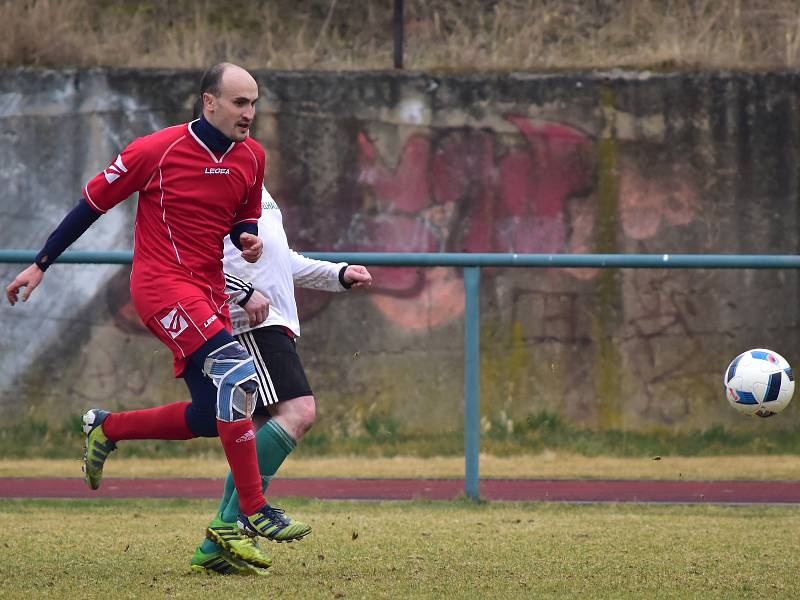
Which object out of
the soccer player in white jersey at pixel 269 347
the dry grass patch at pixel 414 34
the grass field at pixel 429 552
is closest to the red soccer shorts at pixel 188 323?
the soccer player in white jersey at pixel 269 347

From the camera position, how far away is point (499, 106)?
11.7m

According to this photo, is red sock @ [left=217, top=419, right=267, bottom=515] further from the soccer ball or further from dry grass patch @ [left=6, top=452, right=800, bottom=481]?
dry grass patch @ [left=6, top=452, right=800, bottom=481]

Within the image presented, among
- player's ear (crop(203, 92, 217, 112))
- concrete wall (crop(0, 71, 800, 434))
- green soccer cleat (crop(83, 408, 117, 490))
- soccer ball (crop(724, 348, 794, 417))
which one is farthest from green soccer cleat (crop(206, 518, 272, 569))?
concrete wall (crop(0, 71, 800, 434))

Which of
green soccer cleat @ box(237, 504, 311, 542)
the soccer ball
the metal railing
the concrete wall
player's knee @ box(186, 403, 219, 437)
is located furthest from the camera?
the concrete wall

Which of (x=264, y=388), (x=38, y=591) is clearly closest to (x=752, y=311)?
(x=264, y=388)

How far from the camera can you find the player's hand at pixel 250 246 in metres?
5.70

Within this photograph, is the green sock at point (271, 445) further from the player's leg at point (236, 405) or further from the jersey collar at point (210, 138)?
the jersey collar at point (210, 138)

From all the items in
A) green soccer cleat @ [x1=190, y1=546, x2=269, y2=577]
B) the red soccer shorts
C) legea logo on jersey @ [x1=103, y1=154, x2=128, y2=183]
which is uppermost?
legea logo on jersey @ [x1=103, y1=154, x2=128, y2=183]

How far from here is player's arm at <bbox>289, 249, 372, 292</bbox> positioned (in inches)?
247

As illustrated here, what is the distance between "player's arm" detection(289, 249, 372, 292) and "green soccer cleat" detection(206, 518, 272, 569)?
3.98 feet

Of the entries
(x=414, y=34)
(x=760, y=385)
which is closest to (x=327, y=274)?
(x=760, y=385)

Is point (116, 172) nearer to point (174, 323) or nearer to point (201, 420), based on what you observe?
point (174, 323)

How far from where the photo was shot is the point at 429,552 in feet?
21.6

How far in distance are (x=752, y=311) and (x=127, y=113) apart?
5252 millimetres
